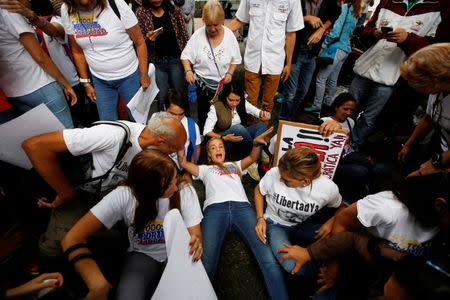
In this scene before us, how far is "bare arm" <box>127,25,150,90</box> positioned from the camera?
2.59m

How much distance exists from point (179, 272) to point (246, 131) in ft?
7.24

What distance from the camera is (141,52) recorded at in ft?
8.95

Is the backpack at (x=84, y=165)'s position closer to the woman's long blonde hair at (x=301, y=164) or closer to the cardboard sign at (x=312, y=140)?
the woman's long blonde hair at (x=301, y=164)

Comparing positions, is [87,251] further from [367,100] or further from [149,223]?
[367,100]

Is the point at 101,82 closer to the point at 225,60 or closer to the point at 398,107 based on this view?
the point at 225,60

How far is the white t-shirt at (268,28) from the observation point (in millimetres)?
3074

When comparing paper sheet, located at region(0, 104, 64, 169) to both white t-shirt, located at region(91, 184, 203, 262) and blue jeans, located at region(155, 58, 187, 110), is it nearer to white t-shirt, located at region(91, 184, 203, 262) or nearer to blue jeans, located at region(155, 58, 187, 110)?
white t-shirt, located at region(91, 184, 203, 262)

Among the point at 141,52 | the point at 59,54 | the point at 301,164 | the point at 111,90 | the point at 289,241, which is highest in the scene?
the point at 141,52

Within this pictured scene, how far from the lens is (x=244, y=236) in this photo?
229 centimetres

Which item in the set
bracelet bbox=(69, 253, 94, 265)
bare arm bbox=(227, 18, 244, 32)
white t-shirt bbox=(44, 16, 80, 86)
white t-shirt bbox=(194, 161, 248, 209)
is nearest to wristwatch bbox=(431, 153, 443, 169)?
white t-shirt bbox=(194, 161, 248, 209)

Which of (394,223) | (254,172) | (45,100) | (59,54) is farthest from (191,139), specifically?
(394,223)


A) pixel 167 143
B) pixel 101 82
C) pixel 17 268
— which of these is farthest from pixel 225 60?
pixel 17 268

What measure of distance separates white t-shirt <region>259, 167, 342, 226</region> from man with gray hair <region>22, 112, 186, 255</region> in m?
0.92

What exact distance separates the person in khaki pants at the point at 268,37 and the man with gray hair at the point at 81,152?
1892mm
